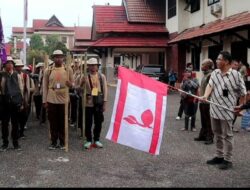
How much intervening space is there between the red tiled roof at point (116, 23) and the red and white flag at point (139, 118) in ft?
Answer: 76.9

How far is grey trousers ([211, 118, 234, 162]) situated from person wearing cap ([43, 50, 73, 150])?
2940 millimetres

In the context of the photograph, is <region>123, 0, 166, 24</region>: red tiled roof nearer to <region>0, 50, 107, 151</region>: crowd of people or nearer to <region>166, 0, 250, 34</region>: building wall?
<region>166, 0, 250, 34</region>: building wall

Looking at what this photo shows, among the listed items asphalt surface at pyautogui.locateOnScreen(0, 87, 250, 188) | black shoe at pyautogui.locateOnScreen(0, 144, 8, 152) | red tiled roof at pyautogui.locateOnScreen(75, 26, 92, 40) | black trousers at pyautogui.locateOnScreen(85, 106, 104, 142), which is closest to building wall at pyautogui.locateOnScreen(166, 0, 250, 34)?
asphalt surface at pyautogui.locateOnScreen(0, 87, 250, 188)

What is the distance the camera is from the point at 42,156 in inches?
314

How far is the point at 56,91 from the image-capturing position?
8.52 m

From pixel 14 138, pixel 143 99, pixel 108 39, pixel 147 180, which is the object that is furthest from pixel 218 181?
pixel 108 39

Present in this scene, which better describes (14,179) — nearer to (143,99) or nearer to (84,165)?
(84,165)

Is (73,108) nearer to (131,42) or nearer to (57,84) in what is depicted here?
(57,84)

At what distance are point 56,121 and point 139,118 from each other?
2.95 m

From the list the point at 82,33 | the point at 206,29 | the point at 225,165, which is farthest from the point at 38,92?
the point at 82,33

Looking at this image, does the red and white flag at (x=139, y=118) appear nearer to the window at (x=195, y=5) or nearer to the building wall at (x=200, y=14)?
the building wall at (x=200, y=14)

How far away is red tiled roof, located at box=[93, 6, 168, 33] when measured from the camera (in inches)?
1163

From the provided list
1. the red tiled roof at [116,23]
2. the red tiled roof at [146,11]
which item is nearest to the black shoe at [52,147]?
the red tiled roof at [116,23]

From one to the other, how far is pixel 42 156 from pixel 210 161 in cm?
294
